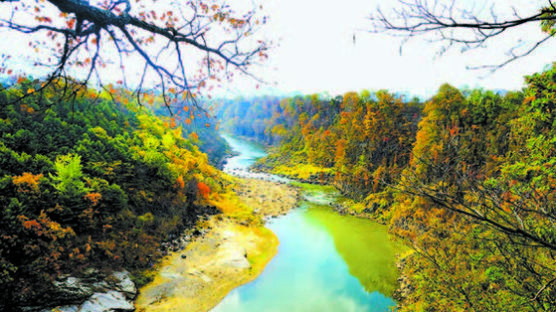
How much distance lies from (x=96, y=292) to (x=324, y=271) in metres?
8.36

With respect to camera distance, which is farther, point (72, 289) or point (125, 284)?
point (125, 284)

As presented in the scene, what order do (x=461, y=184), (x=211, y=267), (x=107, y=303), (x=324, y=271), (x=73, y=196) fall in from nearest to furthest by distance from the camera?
1. (x=461, y=184)
2. (x=107, y=303)
3. (x=73, y=196)
4. (x=211, y=267)
5. (x=324, y=271)

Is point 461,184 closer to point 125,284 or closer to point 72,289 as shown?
point 72,289

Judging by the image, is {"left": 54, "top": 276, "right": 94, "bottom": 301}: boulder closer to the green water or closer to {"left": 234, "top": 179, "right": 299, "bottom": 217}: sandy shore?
the green water

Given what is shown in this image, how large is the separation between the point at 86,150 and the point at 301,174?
78.5 feet

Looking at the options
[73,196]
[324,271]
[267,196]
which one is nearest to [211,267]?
[324,271]

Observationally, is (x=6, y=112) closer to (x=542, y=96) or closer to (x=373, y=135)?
(x=542, y=96)

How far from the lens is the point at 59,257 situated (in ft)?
24.4

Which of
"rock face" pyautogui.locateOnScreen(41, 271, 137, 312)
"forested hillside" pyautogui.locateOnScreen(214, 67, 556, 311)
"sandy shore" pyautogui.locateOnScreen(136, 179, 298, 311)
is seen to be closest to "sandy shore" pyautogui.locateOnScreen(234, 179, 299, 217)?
"sandy shore" pyautogui.locateOnScreen(136, 179, 298, 311)

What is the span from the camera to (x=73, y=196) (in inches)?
321

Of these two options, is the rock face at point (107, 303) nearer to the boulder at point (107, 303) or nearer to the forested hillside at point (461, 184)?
the boulder at point (107, 303)

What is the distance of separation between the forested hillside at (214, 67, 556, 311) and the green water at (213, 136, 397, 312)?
1.03 meters

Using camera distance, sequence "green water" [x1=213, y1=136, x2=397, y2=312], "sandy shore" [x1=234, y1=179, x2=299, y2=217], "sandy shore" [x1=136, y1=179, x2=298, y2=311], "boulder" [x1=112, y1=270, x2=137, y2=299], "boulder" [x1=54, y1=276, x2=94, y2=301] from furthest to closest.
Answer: "sandy shore" [x1=234, y1=179, x2=299, y2=217]
"green water" [x1=213, y1=136, x2=397, y2=312]
"sandy shore" [x1=136, y1=179, x2=298, y2=311]
"boulder" [x1=112, y1=270, x2=137, y2=299]
"boulder" [x1=54, y1=276, x2=94, y2=301]

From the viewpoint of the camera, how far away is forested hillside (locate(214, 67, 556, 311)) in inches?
91.7
